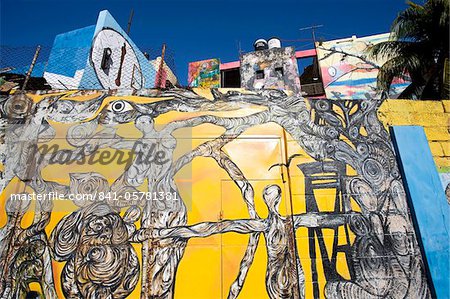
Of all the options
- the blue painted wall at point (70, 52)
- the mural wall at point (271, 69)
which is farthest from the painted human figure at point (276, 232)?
the mural wall at point (271, 69)

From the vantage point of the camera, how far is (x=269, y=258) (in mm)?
3963

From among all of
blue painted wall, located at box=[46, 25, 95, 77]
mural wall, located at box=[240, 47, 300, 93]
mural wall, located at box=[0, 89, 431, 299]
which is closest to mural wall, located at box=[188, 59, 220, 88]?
mural wall, located at box=[240, 47, 300, 93]

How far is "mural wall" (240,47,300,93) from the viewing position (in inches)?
728

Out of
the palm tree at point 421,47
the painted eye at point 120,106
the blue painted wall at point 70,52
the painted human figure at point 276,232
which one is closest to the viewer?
the painted human figure at point 276,232

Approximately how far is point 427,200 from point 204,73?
66.9 ft

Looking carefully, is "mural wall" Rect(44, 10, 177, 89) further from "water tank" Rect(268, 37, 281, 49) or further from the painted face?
"water tank" Rect(268, 37, 281, 49)

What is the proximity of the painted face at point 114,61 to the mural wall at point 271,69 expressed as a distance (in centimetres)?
1005

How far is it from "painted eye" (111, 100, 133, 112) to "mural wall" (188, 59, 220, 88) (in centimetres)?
1707

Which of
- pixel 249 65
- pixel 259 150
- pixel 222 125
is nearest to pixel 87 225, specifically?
pixel 222 125

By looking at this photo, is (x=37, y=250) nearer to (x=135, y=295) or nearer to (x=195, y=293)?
(x=135, y=295)

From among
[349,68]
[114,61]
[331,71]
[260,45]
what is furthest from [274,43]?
[114,61]

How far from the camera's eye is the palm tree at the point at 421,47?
8.70m

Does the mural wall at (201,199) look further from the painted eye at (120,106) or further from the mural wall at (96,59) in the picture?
the mural wall at (96,59)

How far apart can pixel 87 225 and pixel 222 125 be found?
2.77 metres
